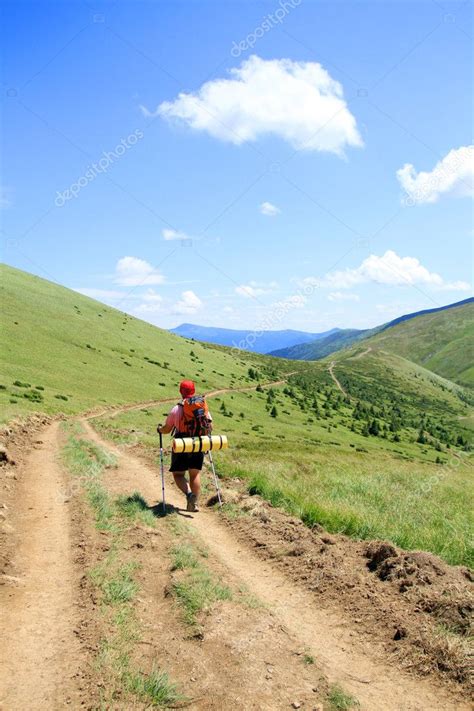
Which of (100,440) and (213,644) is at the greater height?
(213,644)

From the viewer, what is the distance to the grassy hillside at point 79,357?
46.6m

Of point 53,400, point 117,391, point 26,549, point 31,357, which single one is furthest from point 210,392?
point 26,549

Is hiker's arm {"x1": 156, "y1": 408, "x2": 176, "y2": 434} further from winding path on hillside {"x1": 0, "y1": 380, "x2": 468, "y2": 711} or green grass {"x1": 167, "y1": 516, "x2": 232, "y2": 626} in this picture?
green grass {"x1": 167, "y1": 516, "x2": 232, "y2": 626}

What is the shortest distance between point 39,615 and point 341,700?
4.50 metres

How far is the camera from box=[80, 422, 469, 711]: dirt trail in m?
5.24

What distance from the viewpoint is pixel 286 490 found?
14.2 metres

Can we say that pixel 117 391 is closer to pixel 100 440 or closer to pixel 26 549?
pixel 100 440

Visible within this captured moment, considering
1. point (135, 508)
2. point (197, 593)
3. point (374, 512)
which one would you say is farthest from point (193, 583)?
point (374, 512)

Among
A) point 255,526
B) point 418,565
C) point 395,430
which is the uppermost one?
point 418,565

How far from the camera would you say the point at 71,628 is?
6.31 meters

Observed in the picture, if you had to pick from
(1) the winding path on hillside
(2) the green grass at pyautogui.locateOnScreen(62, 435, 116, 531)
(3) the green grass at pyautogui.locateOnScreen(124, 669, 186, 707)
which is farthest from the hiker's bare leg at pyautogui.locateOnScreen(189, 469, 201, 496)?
(3) the green grass at pyautogui.locateOnScreen(124, 669, 186, 707)

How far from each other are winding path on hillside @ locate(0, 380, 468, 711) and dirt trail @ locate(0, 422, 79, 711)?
0.04ft

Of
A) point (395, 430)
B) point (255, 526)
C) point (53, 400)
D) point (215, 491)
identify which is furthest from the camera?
point (395, 430)

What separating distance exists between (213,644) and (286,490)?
8319mm
